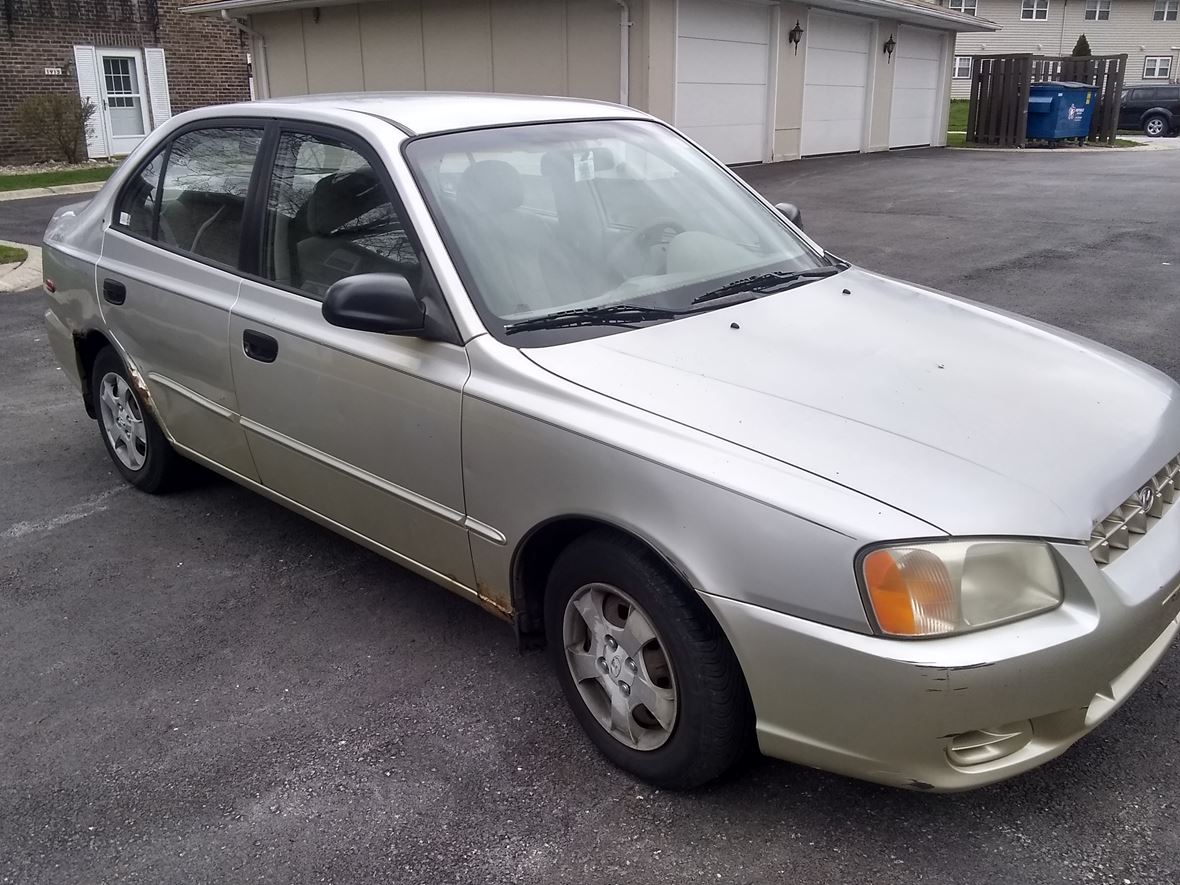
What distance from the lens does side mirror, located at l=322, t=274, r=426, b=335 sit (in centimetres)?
301

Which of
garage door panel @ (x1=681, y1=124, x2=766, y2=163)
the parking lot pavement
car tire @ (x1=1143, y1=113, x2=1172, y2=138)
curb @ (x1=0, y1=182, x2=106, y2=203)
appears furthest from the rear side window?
car tire @ (x1=1143, y1=113, x2=1172, y2=138)

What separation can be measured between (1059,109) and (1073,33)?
2616 centimetres

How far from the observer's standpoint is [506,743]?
310 centimetres

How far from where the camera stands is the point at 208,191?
416 cm

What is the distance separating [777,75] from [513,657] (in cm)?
1640

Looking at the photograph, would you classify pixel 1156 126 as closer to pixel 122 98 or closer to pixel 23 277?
pixel 122 98

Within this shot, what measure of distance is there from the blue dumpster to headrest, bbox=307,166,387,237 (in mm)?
24419

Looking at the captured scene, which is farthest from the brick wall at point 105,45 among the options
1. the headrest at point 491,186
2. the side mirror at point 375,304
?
the side mirror at point 375,304

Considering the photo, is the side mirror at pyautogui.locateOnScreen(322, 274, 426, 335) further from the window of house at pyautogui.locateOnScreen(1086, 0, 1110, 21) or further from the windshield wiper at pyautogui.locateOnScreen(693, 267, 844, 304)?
the window of house at pyautogui.locateOnScreen(1086, 0, 1110, 21)

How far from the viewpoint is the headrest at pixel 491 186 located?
3.35 meters

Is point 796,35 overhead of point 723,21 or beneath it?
beneath

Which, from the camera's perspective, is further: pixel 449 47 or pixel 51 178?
pixel 51 178

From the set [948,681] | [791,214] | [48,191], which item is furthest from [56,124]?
[948,681]

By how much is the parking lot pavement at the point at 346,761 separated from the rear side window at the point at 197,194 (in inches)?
48.8
